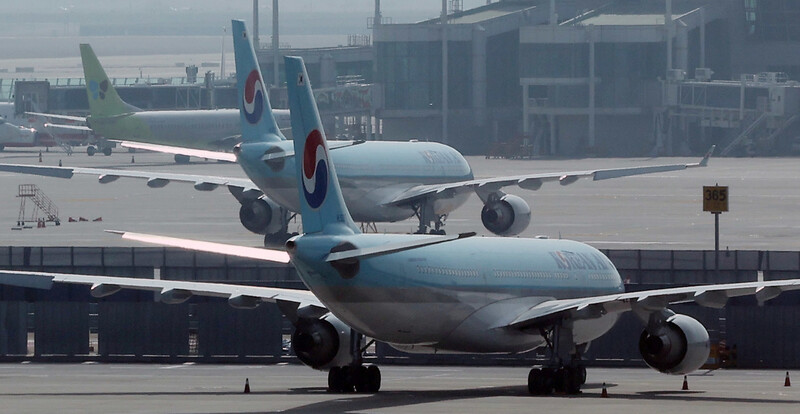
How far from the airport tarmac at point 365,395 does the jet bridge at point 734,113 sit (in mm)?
103229

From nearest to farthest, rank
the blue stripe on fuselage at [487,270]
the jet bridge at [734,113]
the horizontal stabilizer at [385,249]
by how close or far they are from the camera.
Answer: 1. the horizontal stabilizer at [385,249]
2. the blue stripe on fuselage at [487,270]
3. the jet bridge at [734,113]

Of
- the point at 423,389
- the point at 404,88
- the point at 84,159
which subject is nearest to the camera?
the point at 423,389

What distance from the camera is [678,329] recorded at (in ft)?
104

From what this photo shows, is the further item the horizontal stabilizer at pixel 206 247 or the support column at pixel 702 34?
the support column at pixel 702 34

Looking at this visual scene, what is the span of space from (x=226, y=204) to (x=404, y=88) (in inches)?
2426

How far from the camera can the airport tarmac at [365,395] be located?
27.6m

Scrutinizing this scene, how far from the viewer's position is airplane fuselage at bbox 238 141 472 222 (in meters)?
59.7

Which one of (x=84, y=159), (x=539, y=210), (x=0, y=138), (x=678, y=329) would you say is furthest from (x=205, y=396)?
(x=0, y=138)

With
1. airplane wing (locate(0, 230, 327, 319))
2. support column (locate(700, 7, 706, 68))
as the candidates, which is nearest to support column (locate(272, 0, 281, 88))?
support column (locate(700, 7, 706, 68))

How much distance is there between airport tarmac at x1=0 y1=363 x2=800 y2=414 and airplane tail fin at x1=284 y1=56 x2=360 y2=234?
3.32 metres

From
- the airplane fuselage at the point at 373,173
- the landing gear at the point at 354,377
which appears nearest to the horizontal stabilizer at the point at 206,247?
the landing gear at the point at 354,377

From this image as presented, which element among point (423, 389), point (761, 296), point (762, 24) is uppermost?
point (762, 24)

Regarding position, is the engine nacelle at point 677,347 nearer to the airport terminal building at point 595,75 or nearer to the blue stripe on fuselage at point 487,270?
the blue stripe on fuselage at point 487,270

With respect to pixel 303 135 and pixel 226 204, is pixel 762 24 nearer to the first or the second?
pixel 226 204
